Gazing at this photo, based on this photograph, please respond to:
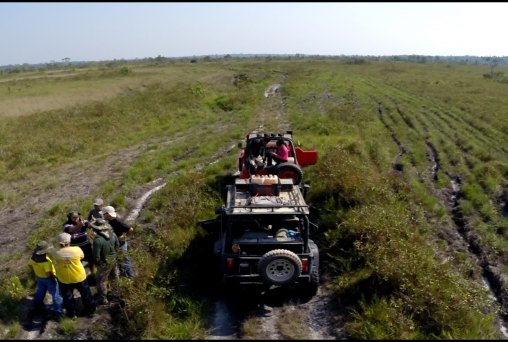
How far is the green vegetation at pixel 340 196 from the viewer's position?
25.7 ft

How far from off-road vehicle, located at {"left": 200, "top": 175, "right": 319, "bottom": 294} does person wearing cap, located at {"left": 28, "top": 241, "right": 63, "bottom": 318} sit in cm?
313

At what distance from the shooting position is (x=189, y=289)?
8820 millimetres

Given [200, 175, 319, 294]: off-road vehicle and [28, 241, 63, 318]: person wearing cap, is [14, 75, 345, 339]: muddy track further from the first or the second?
[200, 175, 319, 294]: off-road vehicle

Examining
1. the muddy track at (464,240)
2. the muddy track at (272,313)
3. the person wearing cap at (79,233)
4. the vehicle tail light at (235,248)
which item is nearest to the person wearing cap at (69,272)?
the person wearing cap at (79,233)

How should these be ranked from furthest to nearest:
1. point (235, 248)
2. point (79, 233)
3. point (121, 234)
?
point (121, 234) < point (79, 233) < point (235, 248)

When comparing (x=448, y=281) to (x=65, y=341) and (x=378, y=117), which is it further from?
(x=378, y=117)

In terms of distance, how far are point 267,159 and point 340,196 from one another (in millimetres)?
2809

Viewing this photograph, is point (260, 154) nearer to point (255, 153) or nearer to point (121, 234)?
point (255, 153)

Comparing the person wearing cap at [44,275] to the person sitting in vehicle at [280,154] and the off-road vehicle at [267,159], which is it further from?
the person sitting in vehicle at [280,154]

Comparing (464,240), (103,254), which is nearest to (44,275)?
(103,254)

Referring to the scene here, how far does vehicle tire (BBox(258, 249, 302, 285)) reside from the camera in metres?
7.78

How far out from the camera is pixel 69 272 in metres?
7.83

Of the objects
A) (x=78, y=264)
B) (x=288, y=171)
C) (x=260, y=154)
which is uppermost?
(x=260, y=154)

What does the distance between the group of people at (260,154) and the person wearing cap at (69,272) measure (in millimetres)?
6046
